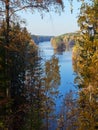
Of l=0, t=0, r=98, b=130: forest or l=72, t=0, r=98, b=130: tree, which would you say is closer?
l=0, t=0, r=98, b=130: forest

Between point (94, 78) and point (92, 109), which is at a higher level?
point (94, 78)

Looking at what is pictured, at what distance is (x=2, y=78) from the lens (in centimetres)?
A: 1809

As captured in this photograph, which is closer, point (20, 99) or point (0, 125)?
point (0, 125)

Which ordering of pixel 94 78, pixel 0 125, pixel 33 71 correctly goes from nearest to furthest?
pixel 0 125, pixel 94 78, pixel 33 71

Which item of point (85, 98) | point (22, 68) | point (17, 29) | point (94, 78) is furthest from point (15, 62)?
point (17, 29)

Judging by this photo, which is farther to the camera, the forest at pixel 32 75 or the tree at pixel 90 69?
the tree at pixel 90 69

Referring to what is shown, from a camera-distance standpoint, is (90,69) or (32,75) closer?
(90,69)

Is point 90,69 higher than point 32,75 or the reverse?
higher

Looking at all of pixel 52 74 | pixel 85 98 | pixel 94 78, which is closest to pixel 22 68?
pixel 85 98

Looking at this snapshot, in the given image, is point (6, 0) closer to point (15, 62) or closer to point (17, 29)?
point (17, 29)

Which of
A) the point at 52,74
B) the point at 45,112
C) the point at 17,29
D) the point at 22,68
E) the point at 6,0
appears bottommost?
the point at 45,112

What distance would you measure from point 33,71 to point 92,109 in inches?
700

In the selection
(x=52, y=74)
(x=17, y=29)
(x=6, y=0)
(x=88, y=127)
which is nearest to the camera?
(x=6, y=0)

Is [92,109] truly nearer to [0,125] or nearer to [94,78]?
[94,78]
